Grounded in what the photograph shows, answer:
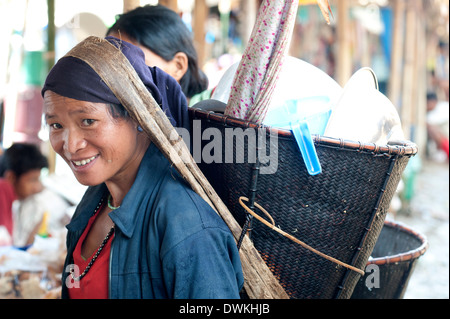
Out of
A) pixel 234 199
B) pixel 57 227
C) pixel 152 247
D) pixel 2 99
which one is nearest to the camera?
pixel 152 247

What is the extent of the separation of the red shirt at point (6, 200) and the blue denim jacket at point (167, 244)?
264 cm

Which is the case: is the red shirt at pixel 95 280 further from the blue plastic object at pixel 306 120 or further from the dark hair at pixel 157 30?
the dark hair at pixel 157 30

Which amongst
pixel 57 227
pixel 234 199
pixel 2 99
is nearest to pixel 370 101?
pixel 234 199

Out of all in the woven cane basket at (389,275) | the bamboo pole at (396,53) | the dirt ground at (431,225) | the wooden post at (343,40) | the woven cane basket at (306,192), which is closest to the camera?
the woven cane basket at (306,192)

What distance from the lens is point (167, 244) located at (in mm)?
1111

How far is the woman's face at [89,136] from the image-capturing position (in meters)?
1.18

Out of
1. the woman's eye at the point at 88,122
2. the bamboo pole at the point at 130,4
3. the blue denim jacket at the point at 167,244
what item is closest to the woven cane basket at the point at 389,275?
the blue denim jacket at the point at 167,244

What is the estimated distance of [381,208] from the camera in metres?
1.35

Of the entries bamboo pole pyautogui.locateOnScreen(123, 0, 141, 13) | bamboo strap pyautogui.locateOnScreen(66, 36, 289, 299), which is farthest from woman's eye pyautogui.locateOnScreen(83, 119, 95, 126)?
bamboo pole pyautogui.locateOnScreen(123, 0, 141, 13)

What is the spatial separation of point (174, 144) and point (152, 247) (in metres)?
0.28

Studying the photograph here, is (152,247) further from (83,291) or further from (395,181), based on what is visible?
(395,181)

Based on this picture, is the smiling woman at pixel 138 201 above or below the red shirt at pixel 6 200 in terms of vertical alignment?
above

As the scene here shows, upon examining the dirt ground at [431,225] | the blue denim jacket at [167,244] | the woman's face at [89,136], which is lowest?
the dirt ground at [431,225]

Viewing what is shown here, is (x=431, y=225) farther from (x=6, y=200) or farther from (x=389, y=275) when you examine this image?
(x=6, y=200)
